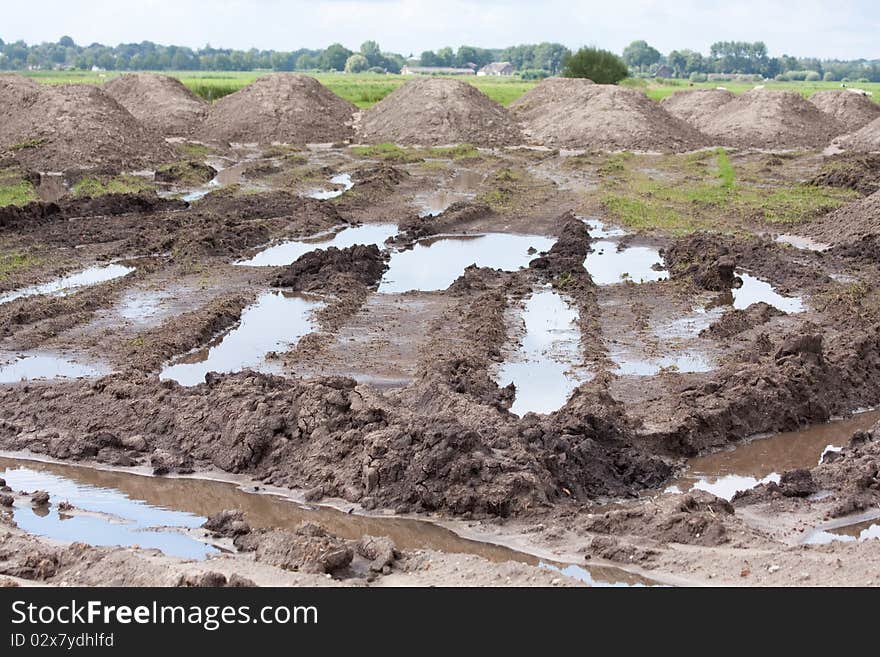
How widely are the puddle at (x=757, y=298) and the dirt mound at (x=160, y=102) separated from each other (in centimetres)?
3423

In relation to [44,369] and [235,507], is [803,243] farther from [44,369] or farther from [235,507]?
[235,507]

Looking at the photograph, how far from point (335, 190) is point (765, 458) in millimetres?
23907

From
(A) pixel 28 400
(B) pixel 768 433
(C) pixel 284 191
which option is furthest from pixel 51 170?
(B) pixel 768 433

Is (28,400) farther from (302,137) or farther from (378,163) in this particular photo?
(302,137)

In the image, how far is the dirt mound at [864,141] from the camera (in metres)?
44.7

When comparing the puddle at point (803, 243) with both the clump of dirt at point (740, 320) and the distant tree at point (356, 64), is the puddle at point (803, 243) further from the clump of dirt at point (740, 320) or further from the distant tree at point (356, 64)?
the distant tree at point (356, 64)

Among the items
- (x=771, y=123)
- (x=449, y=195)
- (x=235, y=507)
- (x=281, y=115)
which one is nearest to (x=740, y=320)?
(x=235, y=507)

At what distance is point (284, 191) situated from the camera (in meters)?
32.5

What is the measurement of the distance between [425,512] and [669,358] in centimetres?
681

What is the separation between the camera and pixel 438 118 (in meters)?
50.6

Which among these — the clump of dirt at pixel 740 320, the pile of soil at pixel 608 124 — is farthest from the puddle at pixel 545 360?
the pile of soil at pixel 608 124

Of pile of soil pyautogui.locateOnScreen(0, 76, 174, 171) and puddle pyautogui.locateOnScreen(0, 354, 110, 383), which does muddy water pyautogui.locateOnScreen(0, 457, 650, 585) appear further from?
pile of soil pyautogui.locateOnScreen(0, 76, 174, 171)

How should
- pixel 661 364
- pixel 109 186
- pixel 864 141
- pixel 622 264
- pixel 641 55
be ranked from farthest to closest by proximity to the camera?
pixel 641 55, pixel 864 141, pixel 109 186, pixel 622 264, pixel 661 364
